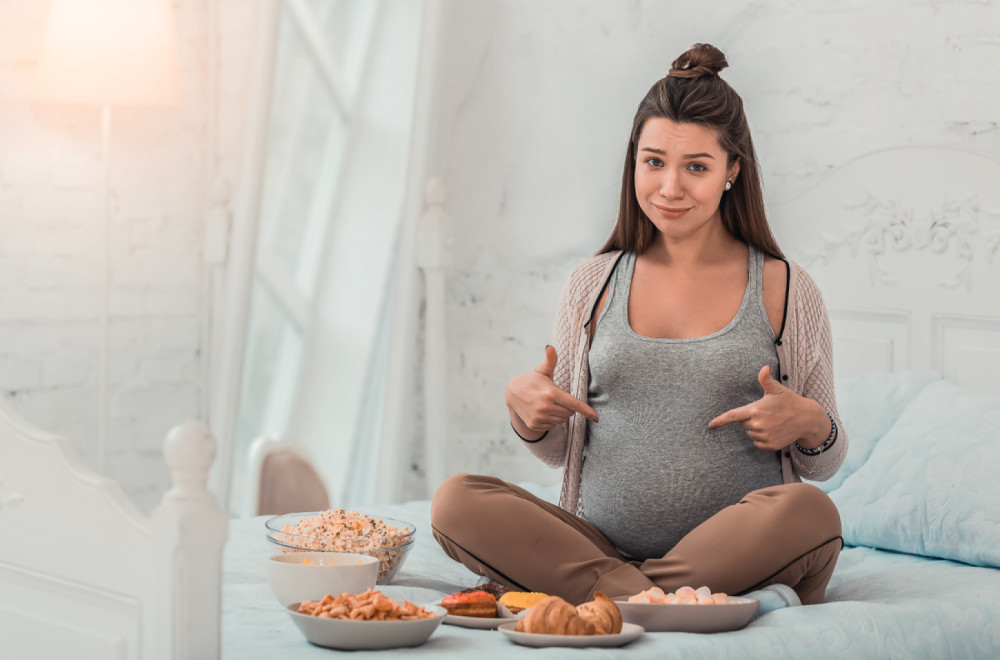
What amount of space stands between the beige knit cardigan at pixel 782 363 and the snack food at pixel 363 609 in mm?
548

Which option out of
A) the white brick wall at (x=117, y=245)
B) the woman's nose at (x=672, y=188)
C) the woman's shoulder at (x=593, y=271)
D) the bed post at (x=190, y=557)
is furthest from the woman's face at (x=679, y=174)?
the white brick wall at (x=117, y=245)

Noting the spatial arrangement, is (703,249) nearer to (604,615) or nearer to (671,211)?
(671,211)

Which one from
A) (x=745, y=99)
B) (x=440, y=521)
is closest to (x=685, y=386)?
(x=440, y=521)

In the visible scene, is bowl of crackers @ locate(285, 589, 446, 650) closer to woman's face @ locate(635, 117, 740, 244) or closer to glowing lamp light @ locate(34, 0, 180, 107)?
woman's face @ locate(635, 117, 740, 244)

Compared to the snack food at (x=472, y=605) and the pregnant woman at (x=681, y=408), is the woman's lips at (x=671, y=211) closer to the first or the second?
the pregnant woman at (x=681, y=408)

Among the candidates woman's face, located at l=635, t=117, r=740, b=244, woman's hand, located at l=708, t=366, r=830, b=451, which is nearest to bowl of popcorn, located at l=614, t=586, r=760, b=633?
woman's hand, located at l=708, t=366, r=830, b=451

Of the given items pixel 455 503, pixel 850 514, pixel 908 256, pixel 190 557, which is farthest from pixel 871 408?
pixel 190 557

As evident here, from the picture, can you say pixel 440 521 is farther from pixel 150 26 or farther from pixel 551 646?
pixel 150 26

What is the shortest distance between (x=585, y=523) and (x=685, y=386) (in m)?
0.26

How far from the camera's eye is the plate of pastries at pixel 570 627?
1232 mm

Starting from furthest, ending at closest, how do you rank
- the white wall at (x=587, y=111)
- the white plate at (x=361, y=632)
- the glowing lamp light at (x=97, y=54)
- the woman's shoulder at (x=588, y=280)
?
the glowing lamp light at (x=97, y=54) < the white wall at (x=587, y=111) < the woman's shoulder at (x=588, y=280) < the white plate at (x=361, y=632)

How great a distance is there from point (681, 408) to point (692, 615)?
37 centimetres

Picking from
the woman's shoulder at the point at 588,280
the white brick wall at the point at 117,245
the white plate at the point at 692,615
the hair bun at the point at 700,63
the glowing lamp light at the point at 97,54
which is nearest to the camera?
the white plate at the point at 692,615

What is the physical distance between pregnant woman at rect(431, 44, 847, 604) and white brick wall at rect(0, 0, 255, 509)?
64.0 inches
